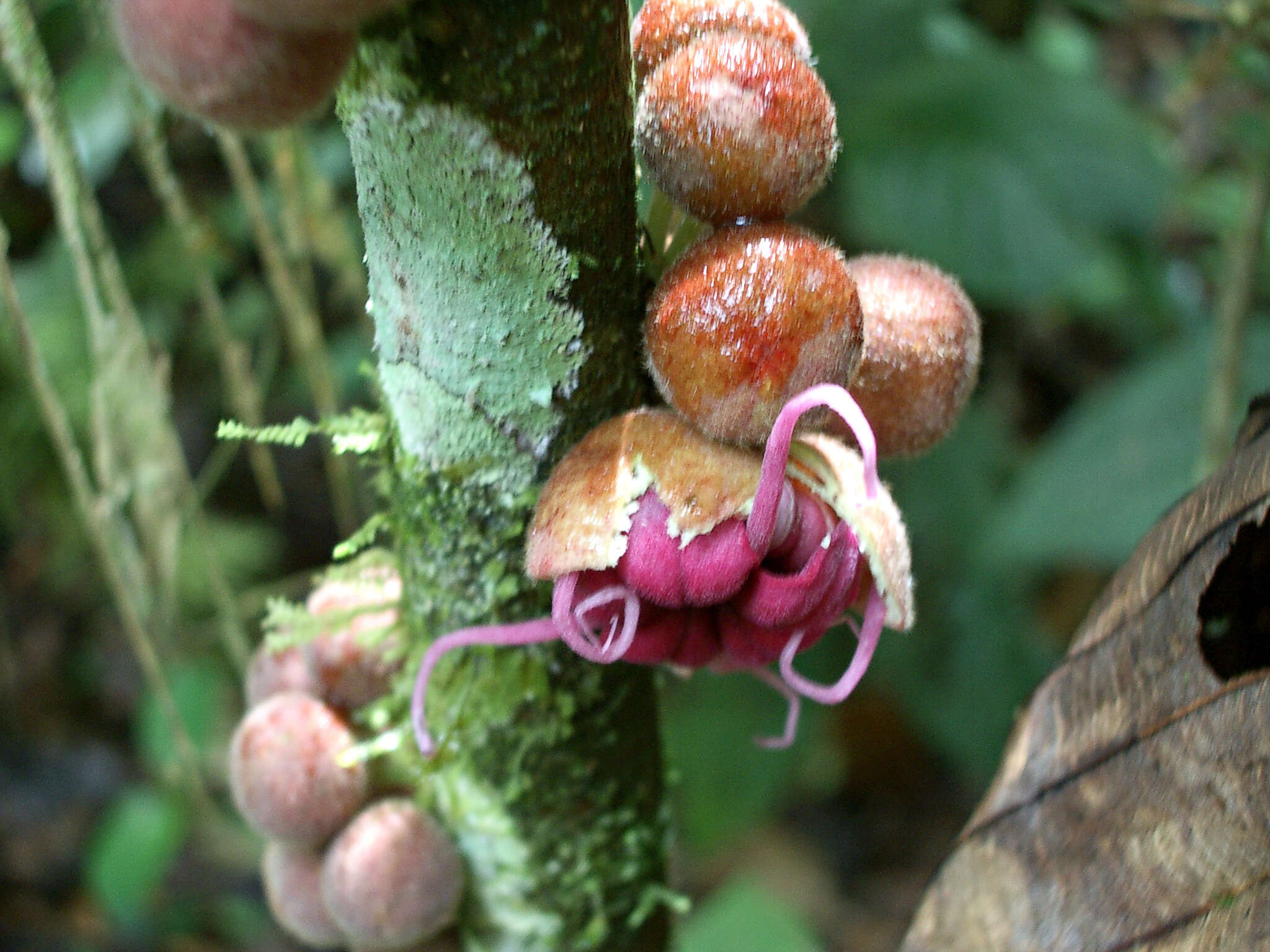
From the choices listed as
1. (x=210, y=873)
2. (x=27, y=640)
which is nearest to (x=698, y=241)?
(x=210, y=873)

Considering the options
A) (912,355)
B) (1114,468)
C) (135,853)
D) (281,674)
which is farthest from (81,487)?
(1114,468)

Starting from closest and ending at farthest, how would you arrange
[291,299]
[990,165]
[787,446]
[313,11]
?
[313,11]
[787,446]
[291,299]
[990,165]

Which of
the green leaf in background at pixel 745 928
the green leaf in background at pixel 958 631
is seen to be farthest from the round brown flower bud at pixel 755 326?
the green leaf in background at pixel 958 631

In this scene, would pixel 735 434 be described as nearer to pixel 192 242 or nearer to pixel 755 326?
pixel 755 326

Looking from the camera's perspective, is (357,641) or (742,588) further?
(357,641)

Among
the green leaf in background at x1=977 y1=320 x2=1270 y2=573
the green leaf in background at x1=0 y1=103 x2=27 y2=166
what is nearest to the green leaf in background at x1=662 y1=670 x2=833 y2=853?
the green leaf in background at x1=977 y1=320 x2=1270 y2=573

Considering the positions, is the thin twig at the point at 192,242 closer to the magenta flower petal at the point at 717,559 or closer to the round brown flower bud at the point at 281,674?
the round brown flower bud at the point at 281,674

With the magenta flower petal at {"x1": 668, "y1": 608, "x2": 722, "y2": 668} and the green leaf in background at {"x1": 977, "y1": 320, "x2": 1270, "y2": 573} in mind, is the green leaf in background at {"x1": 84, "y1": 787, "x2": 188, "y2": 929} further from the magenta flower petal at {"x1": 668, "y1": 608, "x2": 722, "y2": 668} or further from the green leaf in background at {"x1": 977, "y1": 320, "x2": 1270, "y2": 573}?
the magenta flower petal at {"x1": 668, "y1": 608, "x2": 722, "y2": 668}
